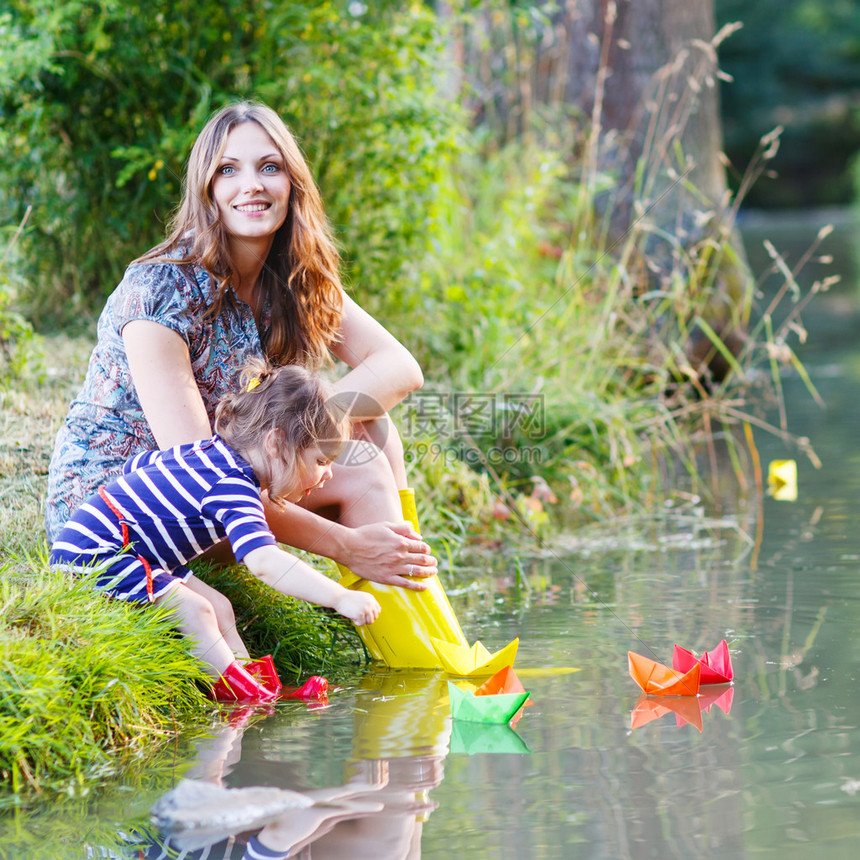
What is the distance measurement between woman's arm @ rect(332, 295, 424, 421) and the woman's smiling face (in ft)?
1.08

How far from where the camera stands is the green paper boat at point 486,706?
85.4 inches

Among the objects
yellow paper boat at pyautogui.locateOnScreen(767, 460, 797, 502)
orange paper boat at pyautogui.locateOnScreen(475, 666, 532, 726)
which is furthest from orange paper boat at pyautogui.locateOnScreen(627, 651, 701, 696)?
yellow paper boat at pyautogui.locateOnScreen(767, 460, 797, 502)

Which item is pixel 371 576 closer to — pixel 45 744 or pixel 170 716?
pixel 170 716

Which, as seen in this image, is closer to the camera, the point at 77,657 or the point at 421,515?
the point at 77,657

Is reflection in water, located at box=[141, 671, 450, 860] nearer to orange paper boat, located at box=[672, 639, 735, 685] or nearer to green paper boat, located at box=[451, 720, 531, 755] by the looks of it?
green paper boat, located at box=[451, 720, 531, 755]

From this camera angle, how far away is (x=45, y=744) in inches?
77.2

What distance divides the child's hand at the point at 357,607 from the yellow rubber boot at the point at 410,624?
0.94 feet

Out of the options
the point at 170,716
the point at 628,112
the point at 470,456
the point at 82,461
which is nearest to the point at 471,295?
the point at 470,456

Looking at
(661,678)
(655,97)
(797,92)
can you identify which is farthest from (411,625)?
(797,92)

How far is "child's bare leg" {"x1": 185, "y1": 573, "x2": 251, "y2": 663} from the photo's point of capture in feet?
7.87

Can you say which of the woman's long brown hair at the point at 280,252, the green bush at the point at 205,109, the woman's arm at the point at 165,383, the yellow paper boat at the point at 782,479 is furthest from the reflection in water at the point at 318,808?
the green bush at the point at 205,109

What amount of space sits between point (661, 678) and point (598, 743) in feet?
0.98

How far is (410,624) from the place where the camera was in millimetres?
2512

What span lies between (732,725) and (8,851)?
4.03 feet
